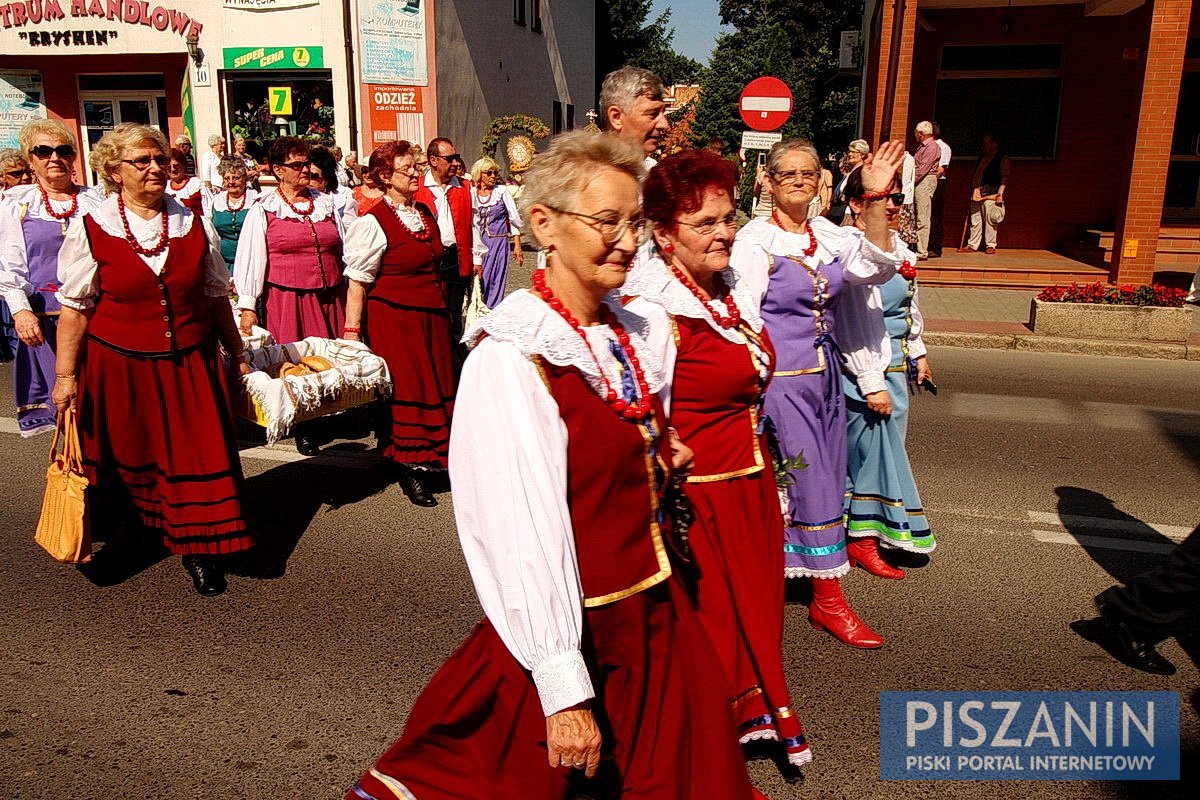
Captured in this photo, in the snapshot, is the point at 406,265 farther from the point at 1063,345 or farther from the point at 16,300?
the point at 1063,345

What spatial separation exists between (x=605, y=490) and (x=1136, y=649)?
2.80 m

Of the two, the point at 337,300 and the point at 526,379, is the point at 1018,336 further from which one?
the point at 526,379

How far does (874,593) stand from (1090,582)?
1050 mm

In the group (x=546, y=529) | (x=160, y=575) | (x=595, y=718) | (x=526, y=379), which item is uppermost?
(x=526, y=379)

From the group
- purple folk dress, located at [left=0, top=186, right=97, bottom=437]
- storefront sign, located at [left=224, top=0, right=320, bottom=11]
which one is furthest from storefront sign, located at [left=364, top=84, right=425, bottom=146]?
purple folk dress, located at [left=0, top=186, right=97, bottom=437]

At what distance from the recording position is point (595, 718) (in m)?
2.29

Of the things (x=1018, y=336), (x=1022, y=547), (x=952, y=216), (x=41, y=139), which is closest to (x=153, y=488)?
(x=41, y=139)

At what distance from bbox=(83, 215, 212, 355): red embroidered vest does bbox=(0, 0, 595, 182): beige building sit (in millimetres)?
14719

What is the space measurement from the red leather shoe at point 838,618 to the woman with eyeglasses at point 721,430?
100 centimetres

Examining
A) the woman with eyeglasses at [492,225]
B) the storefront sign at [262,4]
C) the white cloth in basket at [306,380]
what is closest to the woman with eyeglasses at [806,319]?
the white cloth in basket at [306,380]

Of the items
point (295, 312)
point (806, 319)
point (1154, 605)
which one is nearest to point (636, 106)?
point (806, 319)

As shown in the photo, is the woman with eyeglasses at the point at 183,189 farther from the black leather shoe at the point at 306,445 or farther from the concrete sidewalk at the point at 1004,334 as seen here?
the concrete sidewalk at the point at 1004,334

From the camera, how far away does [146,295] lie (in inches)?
174

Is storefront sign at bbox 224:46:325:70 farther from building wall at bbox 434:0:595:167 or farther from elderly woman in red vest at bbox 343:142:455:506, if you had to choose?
elderly woman in red vest at bbox 343:142:455:506
